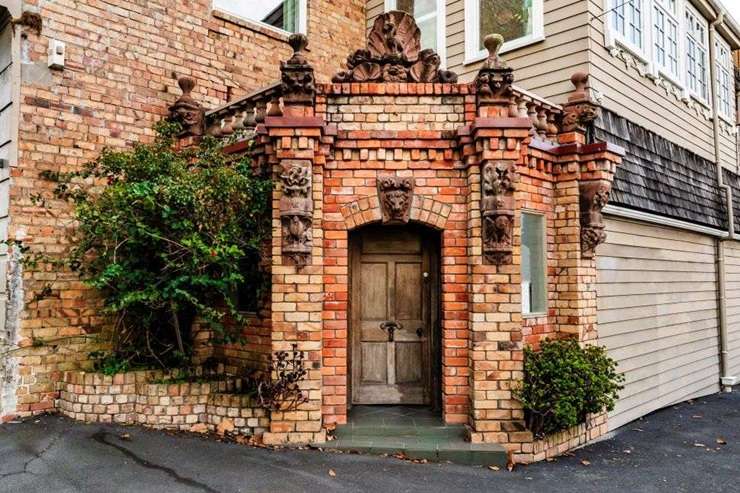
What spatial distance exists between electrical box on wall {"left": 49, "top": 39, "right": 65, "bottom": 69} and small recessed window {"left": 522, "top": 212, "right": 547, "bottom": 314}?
20.9 ft

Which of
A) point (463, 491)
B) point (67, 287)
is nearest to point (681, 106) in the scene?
point (463, 491)

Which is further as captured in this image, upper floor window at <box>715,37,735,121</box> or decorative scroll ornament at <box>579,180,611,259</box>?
upper floor window at <box>715,37,735,121</box>

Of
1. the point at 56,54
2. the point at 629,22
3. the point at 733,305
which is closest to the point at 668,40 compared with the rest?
the point at 629,22

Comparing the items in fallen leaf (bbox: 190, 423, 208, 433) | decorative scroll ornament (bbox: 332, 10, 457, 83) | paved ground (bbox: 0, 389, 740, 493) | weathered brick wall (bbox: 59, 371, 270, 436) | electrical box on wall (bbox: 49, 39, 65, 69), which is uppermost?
electrical box on wall (bbox: 49, 39, 65, 69)

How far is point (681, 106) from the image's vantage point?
9.62m

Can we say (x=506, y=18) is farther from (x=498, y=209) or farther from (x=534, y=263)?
(x=498, y=209)

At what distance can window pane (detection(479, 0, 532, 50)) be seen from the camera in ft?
26.4

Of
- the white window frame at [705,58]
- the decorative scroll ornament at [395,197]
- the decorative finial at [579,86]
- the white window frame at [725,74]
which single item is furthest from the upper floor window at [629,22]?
the decorative scroll ornament at [395,197]

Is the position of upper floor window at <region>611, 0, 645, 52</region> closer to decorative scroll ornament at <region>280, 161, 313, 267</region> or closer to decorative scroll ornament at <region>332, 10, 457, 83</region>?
→ decorative scroll ornament at <region>332, 10, 457, 83</region>

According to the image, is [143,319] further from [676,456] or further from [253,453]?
[676,456]

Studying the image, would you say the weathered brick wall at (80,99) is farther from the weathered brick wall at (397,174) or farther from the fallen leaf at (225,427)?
the weathered brick wall at (397,174)

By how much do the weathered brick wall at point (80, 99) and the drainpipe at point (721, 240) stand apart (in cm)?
1011

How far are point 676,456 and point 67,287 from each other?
26.3ft

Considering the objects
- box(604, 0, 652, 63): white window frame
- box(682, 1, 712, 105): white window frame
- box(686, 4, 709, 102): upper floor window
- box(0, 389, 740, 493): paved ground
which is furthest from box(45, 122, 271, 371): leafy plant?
box(686, 4, 709, 102): upper floor window
